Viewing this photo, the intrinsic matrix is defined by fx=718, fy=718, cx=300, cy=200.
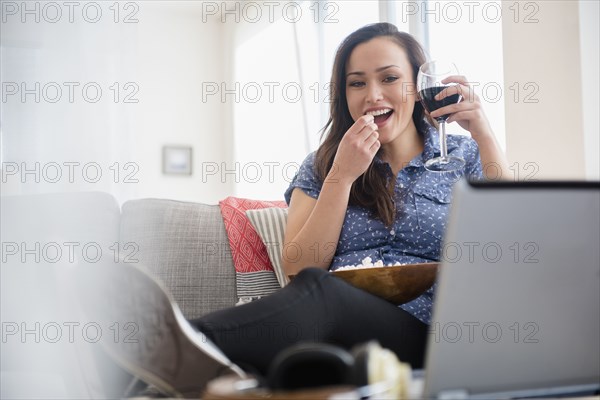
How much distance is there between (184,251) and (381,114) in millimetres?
673

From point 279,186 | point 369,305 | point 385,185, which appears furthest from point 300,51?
point 369,305

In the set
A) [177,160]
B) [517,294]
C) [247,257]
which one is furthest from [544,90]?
[177,160]

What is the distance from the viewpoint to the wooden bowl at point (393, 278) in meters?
1.32

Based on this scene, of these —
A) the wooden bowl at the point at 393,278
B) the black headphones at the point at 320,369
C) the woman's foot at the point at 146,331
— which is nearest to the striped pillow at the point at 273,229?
the wooden bowl at the point at 393,278

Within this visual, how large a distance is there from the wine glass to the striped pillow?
20.1 inches

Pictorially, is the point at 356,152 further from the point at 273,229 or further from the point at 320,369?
the point at 320,369

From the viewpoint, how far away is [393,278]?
136cm

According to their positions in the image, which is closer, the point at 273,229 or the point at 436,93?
the point at 436,93

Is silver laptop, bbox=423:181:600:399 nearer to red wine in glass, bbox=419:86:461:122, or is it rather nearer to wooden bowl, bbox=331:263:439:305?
wooden bowl, bbox=331:263:439:305

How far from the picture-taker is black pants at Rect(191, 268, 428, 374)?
1109 millimetres

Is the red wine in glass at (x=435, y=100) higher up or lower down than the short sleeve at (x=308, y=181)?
higher up

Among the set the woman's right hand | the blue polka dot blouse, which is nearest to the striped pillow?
the blue polka dot blouse

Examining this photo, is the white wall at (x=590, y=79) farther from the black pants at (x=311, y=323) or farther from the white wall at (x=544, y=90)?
the black pants at (x=311, y=323)

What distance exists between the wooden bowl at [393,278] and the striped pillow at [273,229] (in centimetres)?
62
